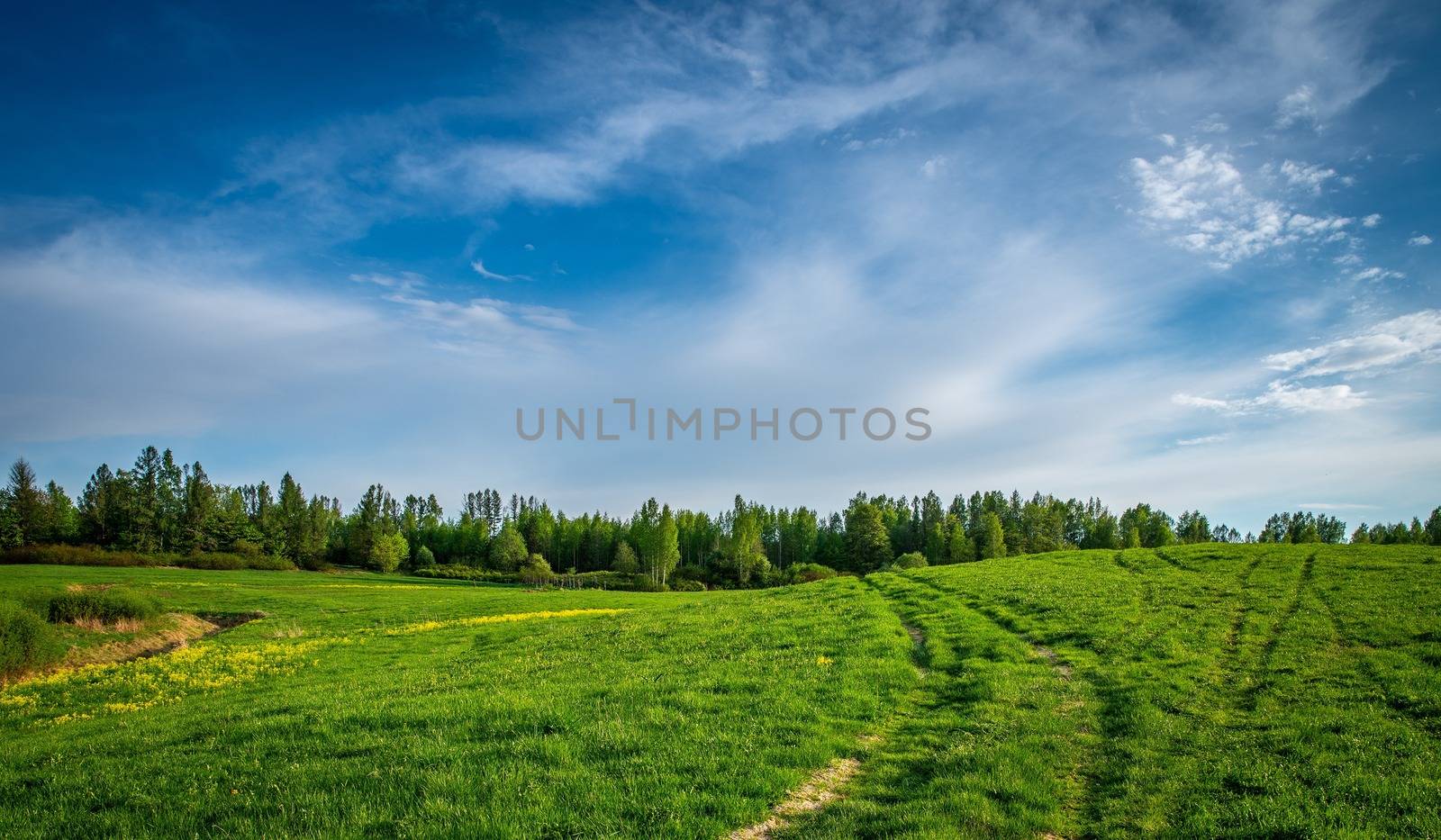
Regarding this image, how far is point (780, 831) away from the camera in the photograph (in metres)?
9.39

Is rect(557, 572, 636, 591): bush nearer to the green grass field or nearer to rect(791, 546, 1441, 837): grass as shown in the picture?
the green grass field

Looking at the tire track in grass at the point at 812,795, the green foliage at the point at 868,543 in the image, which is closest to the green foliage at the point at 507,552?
the green foliage at the point at 868,543

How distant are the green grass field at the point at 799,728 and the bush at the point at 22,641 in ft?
5.54

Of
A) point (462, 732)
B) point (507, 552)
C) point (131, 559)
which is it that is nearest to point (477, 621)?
point (462, 732)

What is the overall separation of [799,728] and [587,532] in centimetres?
16599

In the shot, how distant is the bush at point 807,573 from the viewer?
113188mm

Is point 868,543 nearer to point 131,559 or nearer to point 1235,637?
point 1235,637

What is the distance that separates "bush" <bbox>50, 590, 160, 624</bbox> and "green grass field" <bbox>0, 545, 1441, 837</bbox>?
8.75 metres

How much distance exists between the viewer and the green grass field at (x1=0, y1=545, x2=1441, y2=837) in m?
9.74

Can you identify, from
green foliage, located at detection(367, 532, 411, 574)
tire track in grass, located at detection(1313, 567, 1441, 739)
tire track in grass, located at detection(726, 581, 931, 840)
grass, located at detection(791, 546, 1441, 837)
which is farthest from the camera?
green foliage, located at detection(367, 532, 411, 574)

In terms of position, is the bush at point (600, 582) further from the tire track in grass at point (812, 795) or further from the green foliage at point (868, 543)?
the tire track in grass at point (812, 795)

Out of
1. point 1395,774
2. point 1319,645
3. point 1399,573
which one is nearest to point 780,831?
point 1395,774

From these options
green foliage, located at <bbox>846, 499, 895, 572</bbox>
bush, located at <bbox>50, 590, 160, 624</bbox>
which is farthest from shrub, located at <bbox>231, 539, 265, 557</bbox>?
green foliage, located at <bbox>846, 499, 895, 572</bbox>

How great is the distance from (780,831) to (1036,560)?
52063 millimetres
